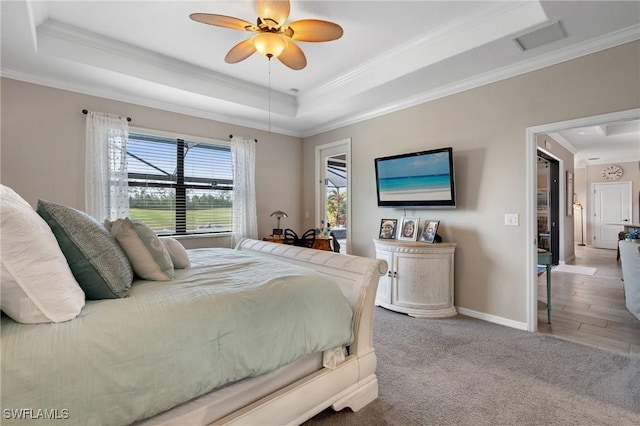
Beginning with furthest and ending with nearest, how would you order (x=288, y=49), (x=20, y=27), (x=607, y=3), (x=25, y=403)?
(x=288, y=49)
(x=20, y=27)
(x=607, y=3)
(x=25, y=403)

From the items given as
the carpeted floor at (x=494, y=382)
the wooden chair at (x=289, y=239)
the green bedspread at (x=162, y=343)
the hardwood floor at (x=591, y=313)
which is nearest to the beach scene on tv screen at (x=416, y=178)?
the wooden chair at (x=289, y=239)

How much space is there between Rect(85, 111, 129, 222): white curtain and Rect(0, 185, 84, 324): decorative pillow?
2.58 meters

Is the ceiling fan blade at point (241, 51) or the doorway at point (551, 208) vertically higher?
the ceiling fan blade at point (241, 51)

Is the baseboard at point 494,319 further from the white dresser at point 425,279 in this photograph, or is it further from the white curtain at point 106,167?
the white curtain at point 106,167

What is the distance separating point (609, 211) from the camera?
343 inches

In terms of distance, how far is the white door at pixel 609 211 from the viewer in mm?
8438

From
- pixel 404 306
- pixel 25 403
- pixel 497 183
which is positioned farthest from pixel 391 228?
pixel 25 403

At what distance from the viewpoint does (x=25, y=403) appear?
0.92 metres

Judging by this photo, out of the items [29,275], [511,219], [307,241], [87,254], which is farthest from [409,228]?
[29,275]

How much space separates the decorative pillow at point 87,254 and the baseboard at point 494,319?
132 inches

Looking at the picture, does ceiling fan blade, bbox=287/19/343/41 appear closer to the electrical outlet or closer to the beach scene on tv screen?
the beach scene on tv screen

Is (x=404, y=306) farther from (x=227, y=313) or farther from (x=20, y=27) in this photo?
(x=20, y=27)

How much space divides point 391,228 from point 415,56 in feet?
6.61

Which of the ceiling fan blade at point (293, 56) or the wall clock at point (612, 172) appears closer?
the ceiling fan blade at point (293, 56)
